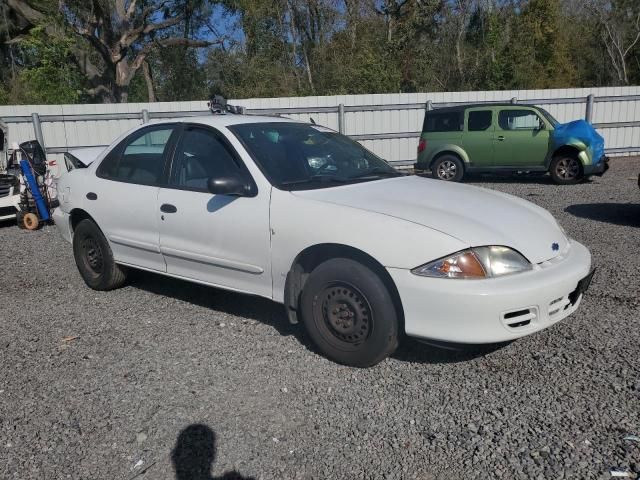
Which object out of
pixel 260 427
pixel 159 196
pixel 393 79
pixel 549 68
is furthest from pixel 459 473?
pixel 549 68

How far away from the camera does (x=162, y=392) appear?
11.0 ft

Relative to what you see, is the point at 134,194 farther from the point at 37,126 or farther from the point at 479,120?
the point at 37,126

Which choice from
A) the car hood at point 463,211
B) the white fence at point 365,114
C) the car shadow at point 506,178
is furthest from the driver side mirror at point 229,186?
the white fence at point 365,114

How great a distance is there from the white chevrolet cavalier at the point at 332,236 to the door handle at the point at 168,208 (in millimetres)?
15

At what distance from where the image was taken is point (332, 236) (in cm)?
336

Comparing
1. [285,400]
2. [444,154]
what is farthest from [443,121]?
[285,400]

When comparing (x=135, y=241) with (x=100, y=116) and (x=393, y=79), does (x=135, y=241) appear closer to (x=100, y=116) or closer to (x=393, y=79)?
(x=100, y=116)

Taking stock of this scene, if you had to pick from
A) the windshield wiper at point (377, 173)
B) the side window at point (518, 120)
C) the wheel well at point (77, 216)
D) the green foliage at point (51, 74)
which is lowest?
the wheel well at point (77, 216)

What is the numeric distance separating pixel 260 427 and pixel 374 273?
3.57 ft

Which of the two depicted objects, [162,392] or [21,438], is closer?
[21,438]

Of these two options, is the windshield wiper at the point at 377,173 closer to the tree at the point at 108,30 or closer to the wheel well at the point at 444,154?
the wheel well at the point at 444,154

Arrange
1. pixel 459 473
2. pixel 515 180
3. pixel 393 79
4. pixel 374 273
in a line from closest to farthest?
1. pixel 459 473
2. pixel 374 273
3. pixel 515 180
4. pixel 393 79

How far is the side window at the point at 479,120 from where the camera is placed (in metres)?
11.9

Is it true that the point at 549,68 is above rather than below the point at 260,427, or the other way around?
above
